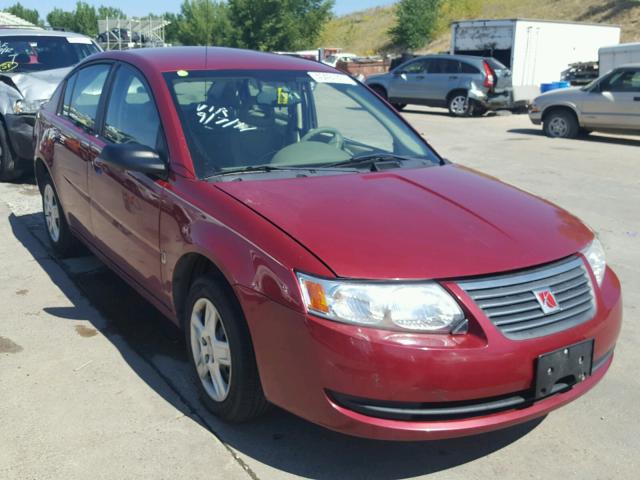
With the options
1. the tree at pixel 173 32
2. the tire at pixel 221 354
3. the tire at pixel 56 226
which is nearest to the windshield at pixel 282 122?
the tire at pixel 221 354

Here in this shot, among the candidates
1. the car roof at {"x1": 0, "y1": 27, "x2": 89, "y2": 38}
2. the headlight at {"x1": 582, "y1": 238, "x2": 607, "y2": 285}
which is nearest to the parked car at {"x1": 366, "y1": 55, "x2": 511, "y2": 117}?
the car roof at {"x1": 0, "y1": 27, "x2": 89, "y2": 38}

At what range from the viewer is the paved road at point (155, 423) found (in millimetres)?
2930

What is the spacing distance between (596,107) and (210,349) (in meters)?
12.6

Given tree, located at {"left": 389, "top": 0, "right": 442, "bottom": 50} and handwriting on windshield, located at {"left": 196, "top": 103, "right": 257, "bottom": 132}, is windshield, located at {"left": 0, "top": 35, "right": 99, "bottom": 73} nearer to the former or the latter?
handwriting on windshield, located at {"left": 196, "top": 103, "right": 257, "bottom": 132}

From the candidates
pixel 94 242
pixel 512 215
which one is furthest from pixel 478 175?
pixel 94 242

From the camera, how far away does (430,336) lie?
8.37ft

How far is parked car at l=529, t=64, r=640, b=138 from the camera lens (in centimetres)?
1338

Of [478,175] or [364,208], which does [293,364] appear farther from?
[478,175]

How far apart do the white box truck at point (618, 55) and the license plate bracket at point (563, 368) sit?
18464mm

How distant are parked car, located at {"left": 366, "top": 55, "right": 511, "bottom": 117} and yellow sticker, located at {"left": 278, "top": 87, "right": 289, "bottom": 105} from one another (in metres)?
15.5

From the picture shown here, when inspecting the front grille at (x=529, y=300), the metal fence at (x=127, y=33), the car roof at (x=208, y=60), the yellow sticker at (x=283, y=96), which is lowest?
the front grille at (x=529, y=300)

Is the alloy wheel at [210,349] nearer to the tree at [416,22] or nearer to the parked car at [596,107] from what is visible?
the parked car at [596,107]

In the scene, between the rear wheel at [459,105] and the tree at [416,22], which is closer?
the rear wheel at [459,105]

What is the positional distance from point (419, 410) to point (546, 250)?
0.88 m
